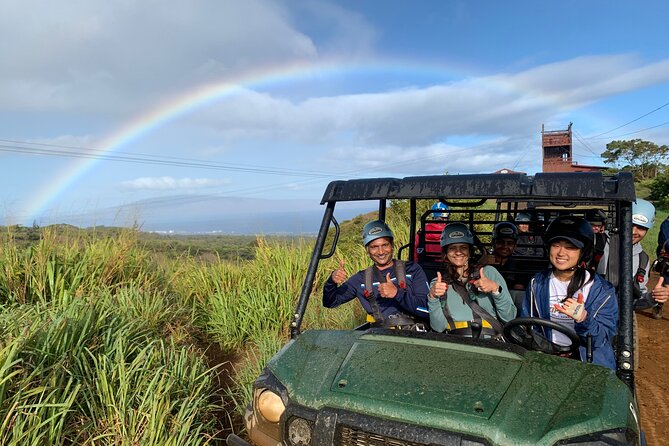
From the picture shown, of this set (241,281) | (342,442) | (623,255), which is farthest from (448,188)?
(241,281)

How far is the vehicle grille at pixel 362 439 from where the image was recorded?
5.31 feet

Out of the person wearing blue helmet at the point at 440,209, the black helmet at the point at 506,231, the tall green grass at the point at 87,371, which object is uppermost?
the person wearing blue helmet at the point at 440,209

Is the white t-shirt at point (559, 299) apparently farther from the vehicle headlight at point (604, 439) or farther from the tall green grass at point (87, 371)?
the tall green grass at point (87, 371)

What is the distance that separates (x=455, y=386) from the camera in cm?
173

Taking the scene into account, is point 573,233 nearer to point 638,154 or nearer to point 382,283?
point 382,283

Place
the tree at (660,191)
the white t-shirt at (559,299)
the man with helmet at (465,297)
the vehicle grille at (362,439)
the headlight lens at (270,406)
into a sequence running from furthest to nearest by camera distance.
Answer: the tree at (660,191)
the man with helmet at (465,297)
the white t-shirt at (559,299)
the headlight lens at (270,406)
the vehicle grille at (362,439)

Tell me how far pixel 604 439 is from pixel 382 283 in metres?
1.64

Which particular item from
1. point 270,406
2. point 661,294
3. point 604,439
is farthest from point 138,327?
point 661,294

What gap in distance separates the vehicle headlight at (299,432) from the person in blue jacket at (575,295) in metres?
1.25

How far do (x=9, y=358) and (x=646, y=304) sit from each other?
3.35 metres

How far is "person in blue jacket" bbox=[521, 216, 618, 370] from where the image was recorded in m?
2.20

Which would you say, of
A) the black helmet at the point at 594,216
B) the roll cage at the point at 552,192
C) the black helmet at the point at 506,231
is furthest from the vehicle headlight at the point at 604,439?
the black helmet at the point at 594,216

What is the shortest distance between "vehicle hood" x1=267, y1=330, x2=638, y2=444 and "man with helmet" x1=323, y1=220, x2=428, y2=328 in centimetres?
90

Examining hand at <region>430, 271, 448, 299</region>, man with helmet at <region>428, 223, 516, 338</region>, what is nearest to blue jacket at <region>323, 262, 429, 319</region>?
man with helmet at <region>428, 223, 516, 338</region>
